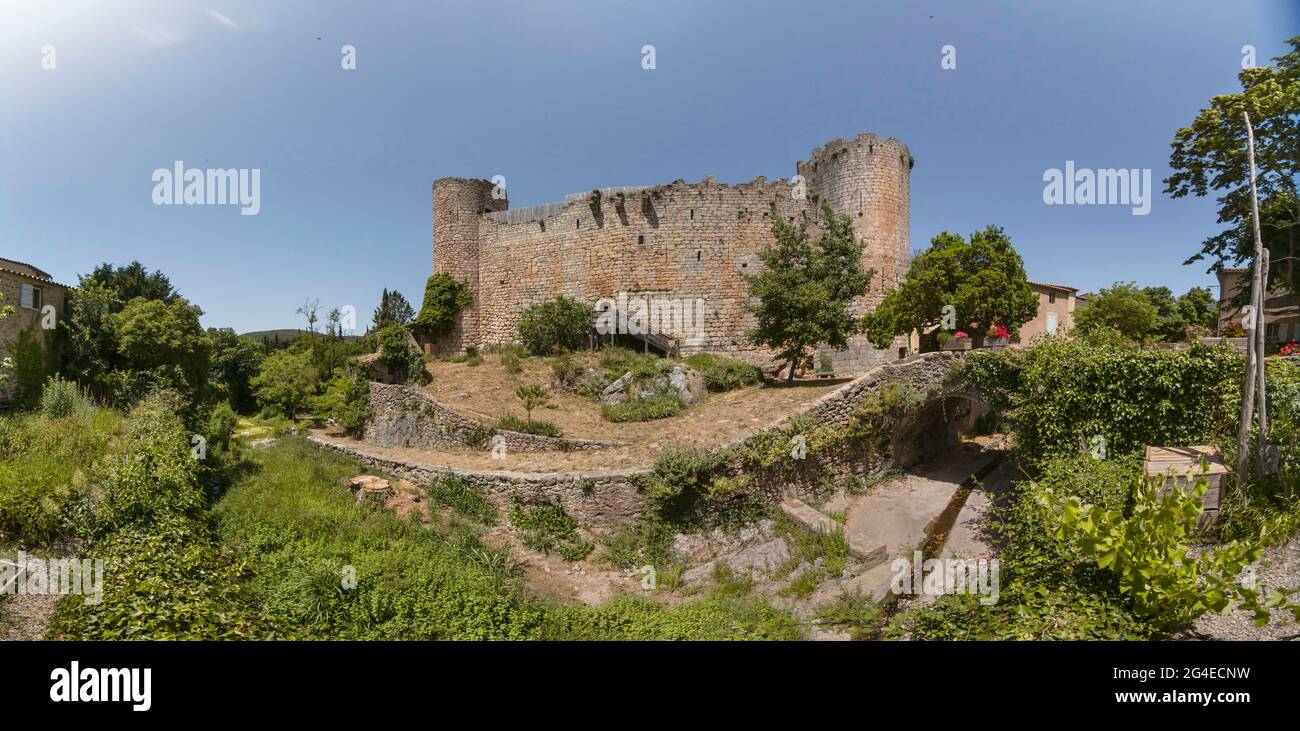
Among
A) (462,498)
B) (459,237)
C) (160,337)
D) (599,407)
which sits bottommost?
(462,498)

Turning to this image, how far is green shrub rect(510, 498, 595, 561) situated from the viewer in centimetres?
986

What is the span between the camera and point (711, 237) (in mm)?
24391

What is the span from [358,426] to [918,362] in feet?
66.9

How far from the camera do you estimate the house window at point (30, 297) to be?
12.4 meters

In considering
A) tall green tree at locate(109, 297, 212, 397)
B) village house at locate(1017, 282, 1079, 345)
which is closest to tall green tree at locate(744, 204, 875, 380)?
tall green tree at locate(109, 297, 212, 397)

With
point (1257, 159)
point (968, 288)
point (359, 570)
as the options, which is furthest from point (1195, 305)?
point (359, 570)

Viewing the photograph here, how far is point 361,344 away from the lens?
108 ft

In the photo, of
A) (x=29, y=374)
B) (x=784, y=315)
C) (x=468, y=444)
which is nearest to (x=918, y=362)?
(x=784, y=315)

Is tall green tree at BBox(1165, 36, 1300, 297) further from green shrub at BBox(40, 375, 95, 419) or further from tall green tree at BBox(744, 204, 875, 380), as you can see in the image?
green shrub at BBox(40, 375, 95, 419)

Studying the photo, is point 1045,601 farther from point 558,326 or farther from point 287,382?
point 287,382

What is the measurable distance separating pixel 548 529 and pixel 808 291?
11.9m

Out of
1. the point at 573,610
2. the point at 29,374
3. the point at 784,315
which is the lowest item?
the point at 573,610

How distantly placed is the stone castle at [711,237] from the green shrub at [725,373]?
7.21ft
